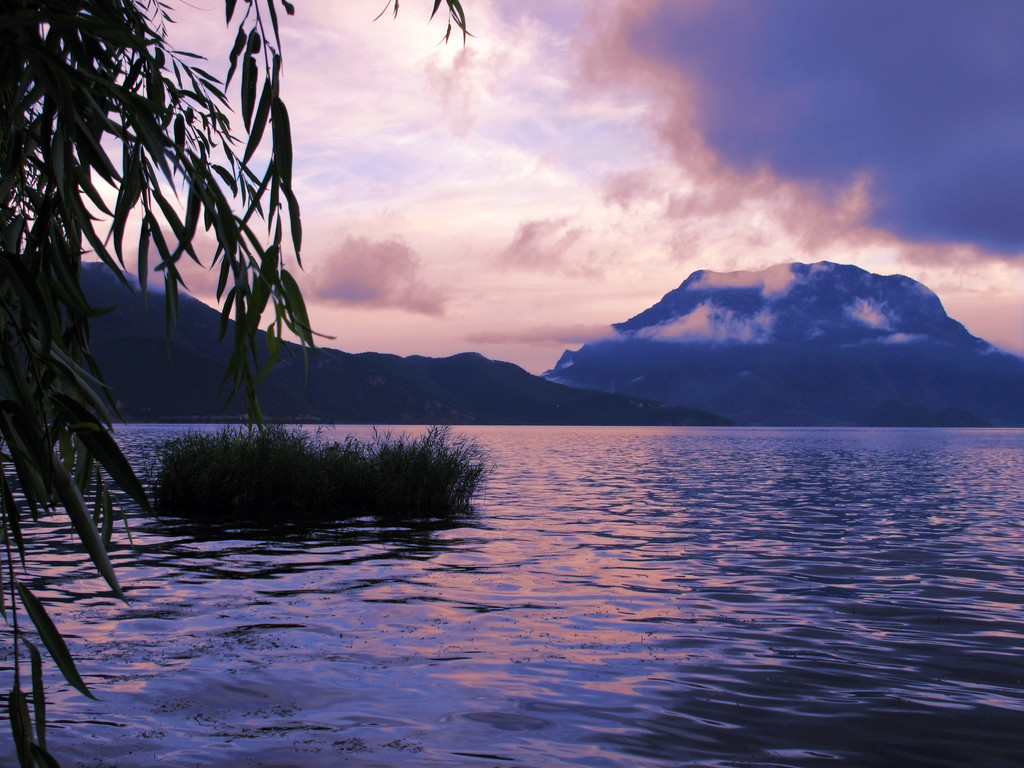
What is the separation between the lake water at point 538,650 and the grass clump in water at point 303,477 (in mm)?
2825

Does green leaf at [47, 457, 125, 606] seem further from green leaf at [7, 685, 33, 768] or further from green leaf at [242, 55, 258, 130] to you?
green leaf at [242, 55, 258, 130]

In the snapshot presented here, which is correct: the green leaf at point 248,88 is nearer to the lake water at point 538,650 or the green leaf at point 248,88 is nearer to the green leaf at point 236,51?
the green leaf at point 236,51

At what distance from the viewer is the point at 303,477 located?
25656 mm

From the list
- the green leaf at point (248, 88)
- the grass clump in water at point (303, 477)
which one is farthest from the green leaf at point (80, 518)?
the grass clump in water at point (303, 477)

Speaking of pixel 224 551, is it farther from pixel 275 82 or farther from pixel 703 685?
pixel 275 82

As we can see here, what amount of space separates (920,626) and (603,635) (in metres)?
4.87

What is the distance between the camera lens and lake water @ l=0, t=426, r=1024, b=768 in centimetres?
779

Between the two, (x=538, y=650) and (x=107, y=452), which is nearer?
(x=107, y=452)

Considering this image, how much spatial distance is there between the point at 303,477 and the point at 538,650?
16.2m

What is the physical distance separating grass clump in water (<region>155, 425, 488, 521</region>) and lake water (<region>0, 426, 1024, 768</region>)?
9.27ft

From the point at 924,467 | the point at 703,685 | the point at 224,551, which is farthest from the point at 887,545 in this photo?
the point at 924,467

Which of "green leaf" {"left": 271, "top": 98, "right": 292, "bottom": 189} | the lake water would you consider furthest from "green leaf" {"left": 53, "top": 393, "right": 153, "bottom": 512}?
the lake water

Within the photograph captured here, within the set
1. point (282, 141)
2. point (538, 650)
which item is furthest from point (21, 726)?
point (538, 650)

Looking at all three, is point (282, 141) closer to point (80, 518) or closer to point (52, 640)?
point (80, 518)
